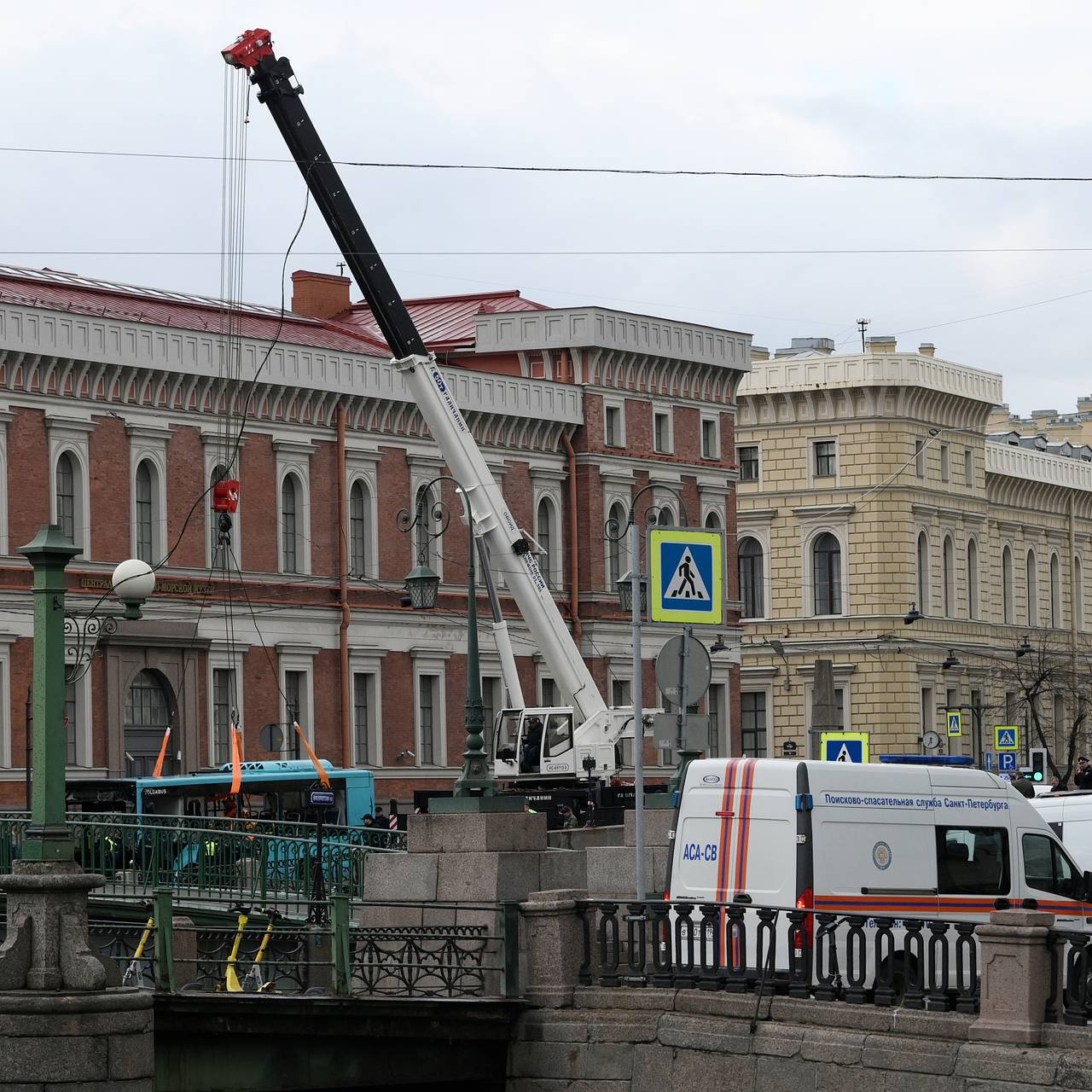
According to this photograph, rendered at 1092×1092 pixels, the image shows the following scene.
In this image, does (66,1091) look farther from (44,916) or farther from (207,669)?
(207,669)

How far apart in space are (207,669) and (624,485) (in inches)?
553

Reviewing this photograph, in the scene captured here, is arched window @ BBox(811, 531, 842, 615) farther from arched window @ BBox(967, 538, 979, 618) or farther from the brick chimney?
the brick chimney

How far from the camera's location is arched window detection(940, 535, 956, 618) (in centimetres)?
8050

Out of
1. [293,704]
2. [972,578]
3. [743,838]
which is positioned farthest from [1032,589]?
[743,838]

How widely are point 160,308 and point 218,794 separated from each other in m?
13.4

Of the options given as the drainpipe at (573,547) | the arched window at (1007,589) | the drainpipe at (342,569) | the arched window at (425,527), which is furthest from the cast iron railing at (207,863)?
the arched window at (1007,589)

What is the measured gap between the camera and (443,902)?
78.2 feet

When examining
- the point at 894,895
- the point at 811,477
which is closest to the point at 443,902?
the point at 894,895

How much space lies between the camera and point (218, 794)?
48156mm

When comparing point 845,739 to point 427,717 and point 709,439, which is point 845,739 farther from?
point 709,439

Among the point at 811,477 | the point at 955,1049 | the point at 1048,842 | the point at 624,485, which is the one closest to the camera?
the point at 955,1049

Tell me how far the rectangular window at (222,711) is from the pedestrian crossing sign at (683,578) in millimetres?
34344

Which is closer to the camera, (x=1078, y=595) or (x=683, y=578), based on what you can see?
(x=683, y=578)

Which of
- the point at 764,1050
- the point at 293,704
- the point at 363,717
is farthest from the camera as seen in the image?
the point at 363,717
